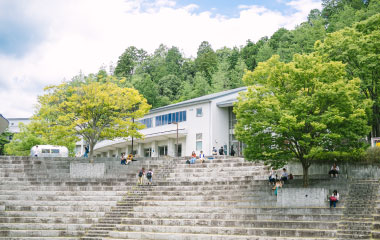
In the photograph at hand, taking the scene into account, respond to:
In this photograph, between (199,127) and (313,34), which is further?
(313,34)

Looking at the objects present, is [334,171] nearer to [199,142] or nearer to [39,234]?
[39,234]

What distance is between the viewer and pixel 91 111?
3319cm

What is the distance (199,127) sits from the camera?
148 feet

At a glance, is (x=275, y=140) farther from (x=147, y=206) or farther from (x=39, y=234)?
(x=39, y=234)

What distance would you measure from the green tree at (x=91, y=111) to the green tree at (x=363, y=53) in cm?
1601

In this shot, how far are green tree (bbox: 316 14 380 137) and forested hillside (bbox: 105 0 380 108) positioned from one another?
77.0 ft

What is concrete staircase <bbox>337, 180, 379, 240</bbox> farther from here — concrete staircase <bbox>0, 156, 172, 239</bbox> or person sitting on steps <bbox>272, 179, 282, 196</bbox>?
concrete staircase <bbox>0, 156, 172, 239</bbox>

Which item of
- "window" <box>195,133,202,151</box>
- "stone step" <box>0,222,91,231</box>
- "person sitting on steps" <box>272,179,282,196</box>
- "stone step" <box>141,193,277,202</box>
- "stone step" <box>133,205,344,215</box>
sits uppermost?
"window" <box>195,133,202,151</box>

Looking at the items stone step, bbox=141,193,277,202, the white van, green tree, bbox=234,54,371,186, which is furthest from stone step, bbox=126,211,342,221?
the white van

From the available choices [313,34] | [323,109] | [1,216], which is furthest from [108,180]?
[313,34]

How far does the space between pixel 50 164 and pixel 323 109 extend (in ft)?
72.0

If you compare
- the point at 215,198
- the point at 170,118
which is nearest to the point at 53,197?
the point at 215,198

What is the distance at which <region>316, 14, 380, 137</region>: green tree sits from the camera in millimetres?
27062

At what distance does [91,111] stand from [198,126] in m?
14.9
